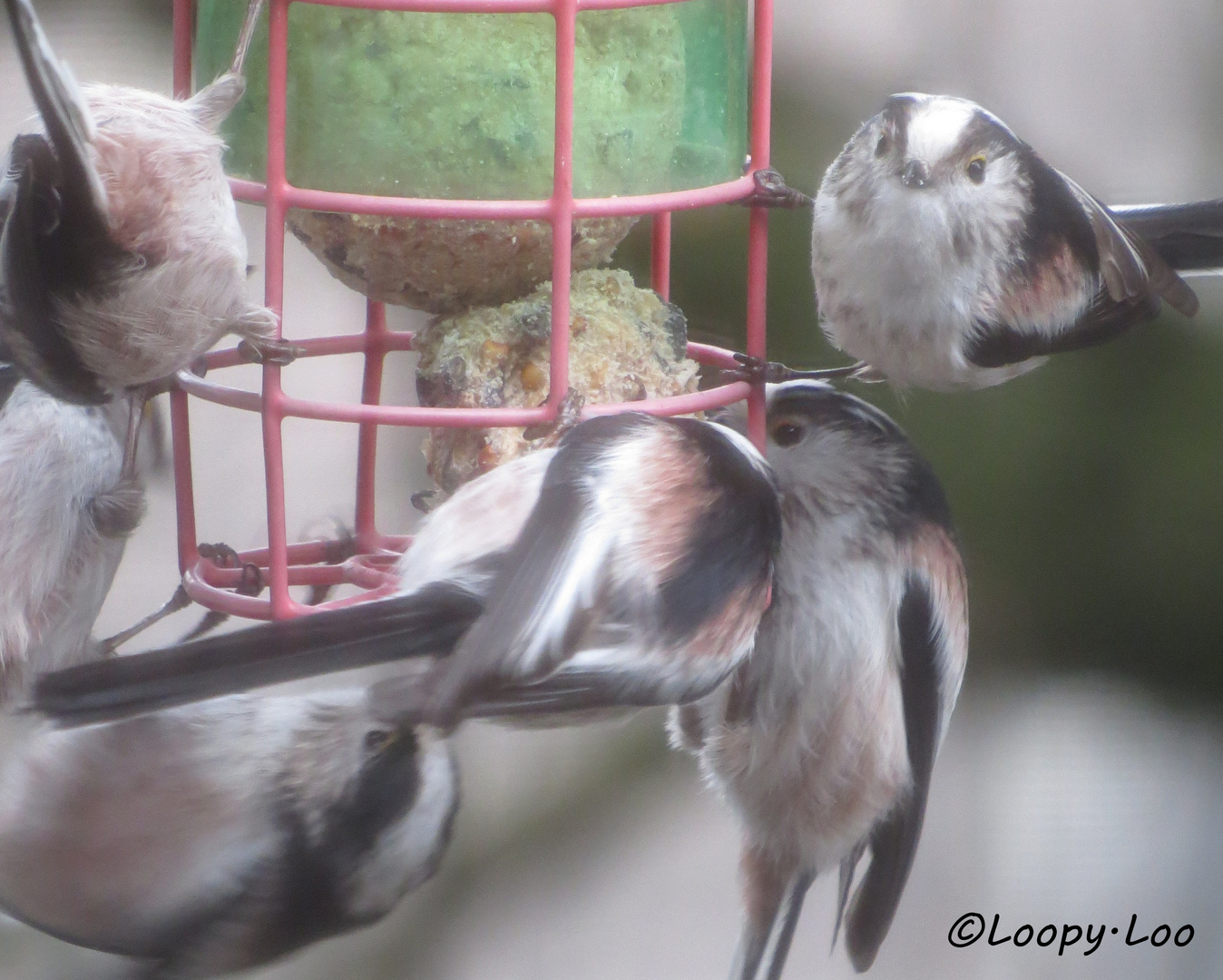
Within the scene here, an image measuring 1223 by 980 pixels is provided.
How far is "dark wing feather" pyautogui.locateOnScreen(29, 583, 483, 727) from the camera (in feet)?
2.24

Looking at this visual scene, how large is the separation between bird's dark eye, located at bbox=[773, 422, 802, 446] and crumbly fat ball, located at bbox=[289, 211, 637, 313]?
0.18 m

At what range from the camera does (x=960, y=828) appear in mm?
2062

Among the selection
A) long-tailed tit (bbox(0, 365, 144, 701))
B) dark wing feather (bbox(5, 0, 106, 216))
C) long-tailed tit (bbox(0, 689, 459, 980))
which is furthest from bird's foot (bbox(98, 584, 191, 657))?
dark wing feather (bbox(5, 0, 106, 216))

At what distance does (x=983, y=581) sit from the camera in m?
1.71

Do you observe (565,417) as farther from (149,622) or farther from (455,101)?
(149,622)

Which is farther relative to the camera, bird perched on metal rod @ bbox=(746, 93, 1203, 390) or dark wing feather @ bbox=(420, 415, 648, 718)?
bird perched on metal rod @ bbox=(746, 93, 1203, 390)

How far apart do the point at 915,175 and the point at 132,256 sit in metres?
0.55

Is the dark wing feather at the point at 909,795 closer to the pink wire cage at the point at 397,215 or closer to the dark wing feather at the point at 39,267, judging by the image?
the pink wire cage at the point at 397,215

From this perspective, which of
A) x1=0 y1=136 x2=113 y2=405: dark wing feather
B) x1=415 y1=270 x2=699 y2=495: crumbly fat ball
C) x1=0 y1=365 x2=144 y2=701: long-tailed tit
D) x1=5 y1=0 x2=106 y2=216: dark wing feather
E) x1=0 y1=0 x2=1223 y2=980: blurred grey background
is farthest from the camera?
x1=0 y1=0 x2=1223 y2=980: blurred grey background

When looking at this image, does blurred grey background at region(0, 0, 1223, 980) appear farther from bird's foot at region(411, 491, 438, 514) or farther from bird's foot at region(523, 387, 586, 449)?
bird's foot at region(523, 387, 586, 449)

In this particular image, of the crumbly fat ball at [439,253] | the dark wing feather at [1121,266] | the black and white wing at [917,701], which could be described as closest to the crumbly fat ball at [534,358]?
the crumbly fat ball at [439,253]

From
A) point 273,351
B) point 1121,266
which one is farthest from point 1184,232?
point 273,351

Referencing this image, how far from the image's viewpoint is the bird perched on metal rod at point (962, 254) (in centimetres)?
106

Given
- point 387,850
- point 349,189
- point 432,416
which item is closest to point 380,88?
point 349,189
